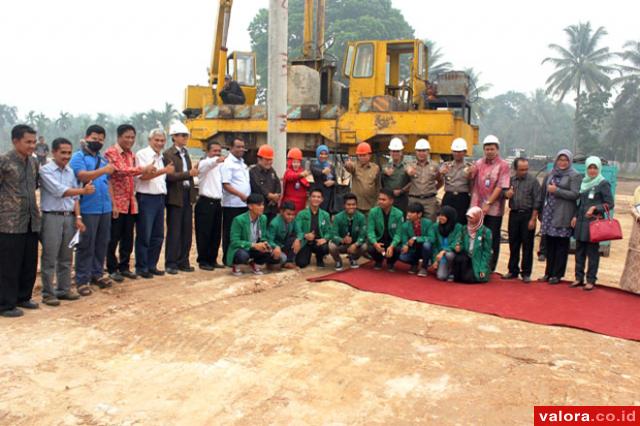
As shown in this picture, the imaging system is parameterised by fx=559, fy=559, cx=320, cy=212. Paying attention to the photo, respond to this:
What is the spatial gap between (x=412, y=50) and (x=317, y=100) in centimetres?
202

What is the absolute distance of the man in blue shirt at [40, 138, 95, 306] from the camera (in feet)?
16.5

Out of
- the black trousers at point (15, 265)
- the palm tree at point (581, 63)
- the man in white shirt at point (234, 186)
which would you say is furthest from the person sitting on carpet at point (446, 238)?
the palm tree at point (581, 63)

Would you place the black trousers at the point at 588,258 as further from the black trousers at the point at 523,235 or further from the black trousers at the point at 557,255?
the black trousers at the point at 523,235

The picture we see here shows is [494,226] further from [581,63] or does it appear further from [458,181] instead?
[581,63]

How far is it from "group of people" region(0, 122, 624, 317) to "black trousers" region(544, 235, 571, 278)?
0.04 feet

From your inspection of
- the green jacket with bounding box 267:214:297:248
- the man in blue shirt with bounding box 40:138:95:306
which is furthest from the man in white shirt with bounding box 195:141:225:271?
the man in blue shirt with bounding box 40:138:95:306

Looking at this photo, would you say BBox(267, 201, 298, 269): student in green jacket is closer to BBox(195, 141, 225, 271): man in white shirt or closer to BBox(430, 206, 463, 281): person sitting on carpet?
BBox(195, 141, 225, 271): man in white shirt

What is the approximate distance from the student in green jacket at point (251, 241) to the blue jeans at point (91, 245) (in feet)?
4.67

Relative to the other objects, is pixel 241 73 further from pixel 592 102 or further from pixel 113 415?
pixel 592 102

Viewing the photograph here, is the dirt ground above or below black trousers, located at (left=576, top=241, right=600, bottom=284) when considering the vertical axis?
below

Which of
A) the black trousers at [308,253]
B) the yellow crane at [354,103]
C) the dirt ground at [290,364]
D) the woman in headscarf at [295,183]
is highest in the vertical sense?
the yellow crane at [354,103]

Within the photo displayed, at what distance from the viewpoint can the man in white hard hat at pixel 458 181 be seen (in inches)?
266

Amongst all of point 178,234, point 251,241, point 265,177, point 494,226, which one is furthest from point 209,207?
point 494,226

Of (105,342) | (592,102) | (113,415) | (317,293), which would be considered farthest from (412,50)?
(592,102)
